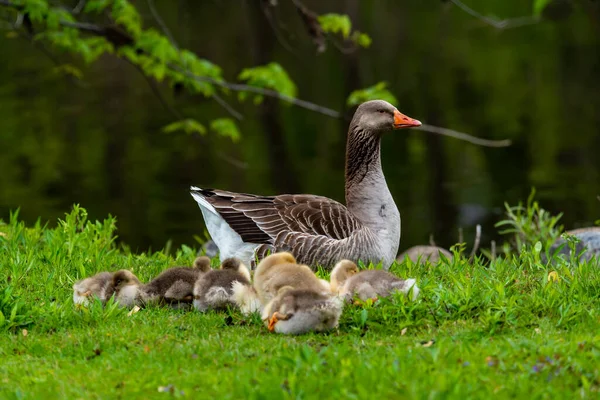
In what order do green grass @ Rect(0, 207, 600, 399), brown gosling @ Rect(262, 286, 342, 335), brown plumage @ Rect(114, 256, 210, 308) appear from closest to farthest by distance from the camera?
green grass @ Rect(0, 207, 600, 399) → brown gosling @ Rect(262, 286, 342, 335) → brown plumage @ Rect(114, 256, 210, 308)

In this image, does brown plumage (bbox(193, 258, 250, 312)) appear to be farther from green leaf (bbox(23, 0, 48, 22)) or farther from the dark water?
the dark water

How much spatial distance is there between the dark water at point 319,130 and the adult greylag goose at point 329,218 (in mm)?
6020

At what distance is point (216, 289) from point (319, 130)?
936 inches

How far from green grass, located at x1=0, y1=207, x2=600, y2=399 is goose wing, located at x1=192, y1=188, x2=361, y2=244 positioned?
1.13m

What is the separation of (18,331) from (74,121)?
2504 cm

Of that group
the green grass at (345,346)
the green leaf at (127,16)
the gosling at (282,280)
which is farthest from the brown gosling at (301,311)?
the green leaf at (127,16)

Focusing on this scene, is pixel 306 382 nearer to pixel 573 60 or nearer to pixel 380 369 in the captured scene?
pixel 380 369

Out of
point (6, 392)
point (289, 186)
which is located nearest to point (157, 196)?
point (289, 186)

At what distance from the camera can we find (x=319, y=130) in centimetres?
3097

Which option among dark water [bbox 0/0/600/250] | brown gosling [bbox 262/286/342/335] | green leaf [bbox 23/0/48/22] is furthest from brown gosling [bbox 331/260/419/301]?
dark water [bbox 0/0/600/250]

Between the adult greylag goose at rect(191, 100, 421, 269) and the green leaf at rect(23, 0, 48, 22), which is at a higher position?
the green leaf at rect(23, 0, 48, 22)

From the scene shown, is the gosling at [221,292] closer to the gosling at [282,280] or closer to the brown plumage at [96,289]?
the gosling at [282,280]

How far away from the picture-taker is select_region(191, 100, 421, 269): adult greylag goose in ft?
31.1

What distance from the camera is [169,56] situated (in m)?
14.4
